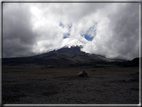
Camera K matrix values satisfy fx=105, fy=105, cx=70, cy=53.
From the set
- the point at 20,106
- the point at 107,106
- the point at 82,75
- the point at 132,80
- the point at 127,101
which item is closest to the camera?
the point at 107,106

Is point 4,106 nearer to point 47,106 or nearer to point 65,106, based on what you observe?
point 47,106

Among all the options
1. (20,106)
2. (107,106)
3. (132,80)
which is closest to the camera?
(107,106)

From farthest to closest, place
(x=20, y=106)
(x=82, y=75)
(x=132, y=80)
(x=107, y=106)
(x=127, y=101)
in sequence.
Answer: (x=82, y=75)
(x=132, y=80)
(x=127, y=101)
(x=20, y=106)
(x=107, y=106)

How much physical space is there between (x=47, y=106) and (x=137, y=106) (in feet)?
29.2

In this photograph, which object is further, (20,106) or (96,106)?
(20,106)

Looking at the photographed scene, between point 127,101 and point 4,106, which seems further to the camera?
point 127,101

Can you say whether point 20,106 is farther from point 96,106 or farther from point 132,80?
point 132,80

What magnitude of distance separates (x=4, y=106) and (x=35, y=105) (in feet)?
10.2

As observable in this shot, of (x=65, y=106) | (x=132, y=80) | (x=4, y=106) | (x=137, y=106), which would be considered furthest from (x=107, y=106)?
(x=132, y=80)

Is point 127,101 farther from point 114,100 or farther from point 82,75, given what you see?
point 82,75

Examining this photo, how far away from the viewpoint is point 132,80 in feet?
78.9

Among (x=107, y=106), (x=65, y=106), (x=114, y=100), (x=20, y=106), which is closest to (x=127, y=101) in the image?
(x=114, y=100)

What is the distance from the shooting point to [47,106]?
34.9 ft

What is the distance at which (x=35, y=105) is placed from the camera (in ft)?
35.8
